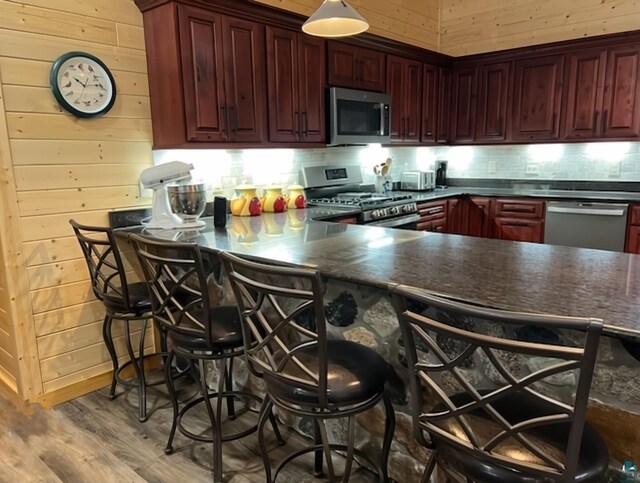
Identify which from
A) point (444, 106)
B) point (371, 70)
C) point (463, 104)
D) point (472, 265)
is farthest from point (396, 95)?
point (472, 265)

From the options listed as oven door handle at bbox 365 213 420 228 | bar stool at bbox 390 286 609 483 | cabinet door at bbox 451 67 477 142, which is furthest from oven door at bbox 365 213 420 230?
bar stool at bbox 390 286 609 483

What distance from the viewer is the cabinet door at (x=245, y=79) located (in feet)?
9.86

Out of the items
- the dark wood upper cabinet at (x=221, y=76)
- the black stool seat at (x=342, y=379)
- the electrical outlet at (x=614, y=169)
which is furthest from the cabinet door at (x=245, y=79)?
the electrical outlet at (x=614, y=169)

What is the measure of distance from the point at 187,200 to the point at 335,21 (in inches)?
52.8

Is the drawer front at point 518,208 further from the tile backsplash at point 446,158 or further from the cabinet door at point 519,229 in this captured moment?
the tile backsplash at point 446,158

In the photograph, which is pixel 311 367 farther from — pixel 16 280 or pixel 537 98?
pixel 537 98

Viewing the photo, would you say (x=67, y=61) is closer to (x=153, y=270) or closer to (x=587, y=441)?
(x=153, y=270)

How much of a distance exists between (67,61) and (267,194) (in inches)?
60.5

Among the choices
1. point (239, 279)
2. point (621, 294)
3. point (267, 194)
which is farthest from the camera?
point (267, 194)

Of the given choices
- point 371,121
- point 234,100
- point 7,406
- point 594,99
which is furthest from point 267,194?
point 594,99

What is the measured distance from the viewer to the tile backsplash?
339 cm

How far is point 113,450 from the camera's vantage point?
2197 mm

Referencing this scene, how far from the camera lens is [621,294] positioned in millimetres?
1320

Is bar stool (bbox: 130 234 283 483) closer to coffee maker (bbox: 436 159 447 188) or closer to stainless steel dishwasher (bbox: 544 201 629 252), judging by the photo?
stainless steel dishwasher (bbox: 544 201 629 252)
